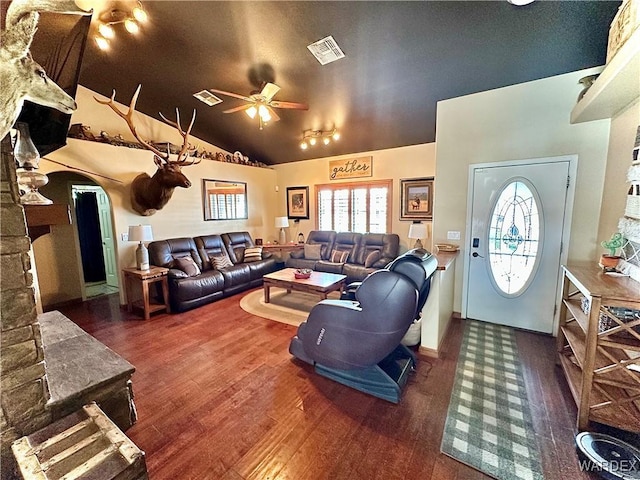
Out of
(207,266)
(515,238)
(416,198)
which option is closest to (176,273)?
(207,266)

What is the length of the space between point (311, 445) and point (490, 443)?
1135 millimetres

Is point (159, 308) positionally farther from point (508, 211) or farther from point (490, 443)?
point (508, 211)

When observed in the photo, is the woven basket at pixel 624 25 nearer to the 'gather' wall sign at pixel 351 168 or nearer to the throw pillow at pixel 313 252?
the 'gather' wall sign at pixel 351 168

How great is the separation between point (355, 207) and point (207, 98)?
343 cm

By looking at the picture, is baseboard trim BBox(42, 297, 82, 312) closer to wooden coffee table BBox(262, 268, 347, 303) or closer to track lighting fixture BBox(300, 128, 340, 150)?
wooden coffee table BBox(262, 268, 347, 303)

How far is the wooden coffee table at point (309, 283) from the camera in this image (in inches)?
147

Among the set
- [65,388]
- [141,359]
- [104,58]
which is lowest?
[141,359]

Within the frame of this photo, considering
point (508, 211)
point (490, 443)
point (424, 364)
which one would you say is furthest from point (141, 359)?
point (508, 211)

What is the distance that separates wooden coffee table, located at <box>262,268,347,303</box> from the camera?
3729 mm

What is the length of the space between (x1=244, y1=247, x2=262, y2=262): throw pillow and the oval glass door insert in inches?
161

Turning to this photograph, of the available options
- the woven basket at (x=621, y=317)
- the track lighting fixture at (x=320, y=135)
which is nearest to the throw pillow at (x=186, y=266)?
the track lighting fixture at (x=320, y=135)

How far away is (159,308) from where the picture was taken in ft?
12.7

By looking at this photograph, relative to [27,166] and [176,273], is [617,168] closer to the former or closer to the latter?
[27,166]

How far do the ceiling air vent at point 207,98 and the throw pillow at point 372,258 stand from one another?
3.66 meters
